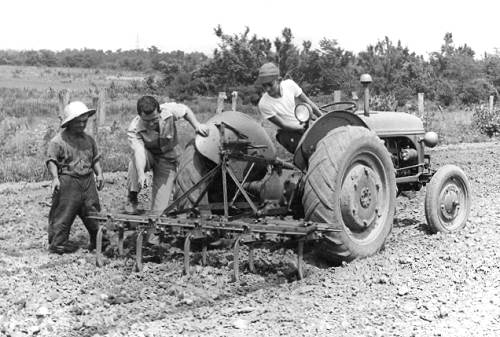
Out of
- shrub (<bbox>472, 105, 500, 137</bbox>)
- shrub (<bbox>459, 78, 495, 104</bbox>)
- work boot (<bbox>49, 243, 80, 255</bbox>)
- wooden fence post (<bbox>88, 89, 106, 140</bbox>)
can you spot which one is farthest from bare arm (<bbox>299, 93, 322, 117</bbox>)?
shrub (<bbox>459, 78, 495, 104</bbox>)

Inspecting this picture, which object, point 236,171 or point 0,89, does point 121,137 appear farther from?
point 0,89

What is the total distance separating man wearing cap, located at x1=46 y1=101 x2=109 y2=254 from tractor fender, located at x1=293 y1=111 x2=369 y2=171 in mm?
1981

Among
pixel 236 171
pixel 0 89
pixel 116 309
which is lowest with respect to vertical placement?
pixel 116 309

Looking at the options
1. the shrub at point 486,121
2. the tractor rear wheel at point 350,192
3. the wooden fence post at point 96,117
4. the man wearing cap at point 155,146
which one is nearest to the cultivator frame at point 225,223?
the tractor rear wheel at point 350,192

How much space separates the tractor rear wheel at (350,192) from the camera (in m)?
5.38

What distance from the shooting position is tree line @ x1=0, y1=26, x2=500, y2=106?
27.1 m

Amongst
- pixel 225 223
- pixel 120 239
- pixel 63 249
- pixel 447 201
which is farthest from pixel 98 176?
pixel 447 201

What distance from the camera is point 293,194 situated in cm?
594

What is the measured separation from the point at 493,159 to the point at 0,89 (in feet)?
87.0

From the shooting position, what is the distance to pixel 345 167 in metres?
5.55

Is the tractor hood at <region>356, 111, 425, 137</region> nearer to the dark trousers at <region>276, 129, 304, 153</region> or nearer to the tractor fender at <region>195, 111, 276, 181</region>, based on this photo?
the dark trousers at <region>276, 129, 304, 153</region>

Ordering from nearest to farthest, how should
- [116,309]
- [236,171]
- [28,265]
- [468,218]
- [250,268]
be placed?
[116,309] → [250,268] → [28,265] → [236,171] → [468,218]

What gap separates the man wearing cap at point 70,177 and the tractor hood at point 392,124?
280 centimetres

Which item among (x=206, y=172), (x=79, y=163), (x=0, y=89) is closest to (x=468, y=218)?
(x=206, y=172)
